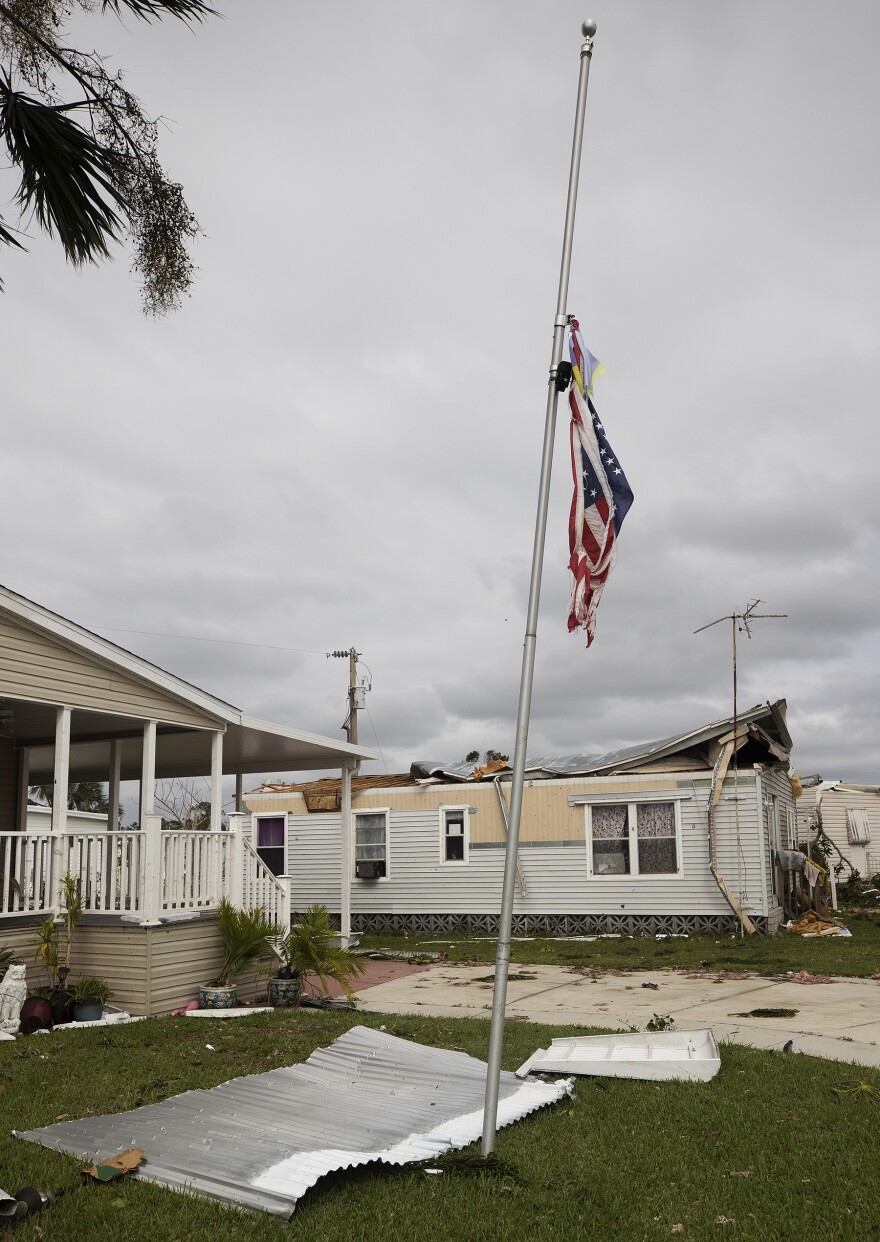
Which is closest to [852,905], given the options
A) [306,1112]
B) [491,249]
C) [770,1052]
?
[770,1052]

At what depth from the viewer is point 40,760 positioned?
16.0 meters

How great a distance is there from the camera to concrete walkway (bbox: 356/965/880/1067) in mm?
8500

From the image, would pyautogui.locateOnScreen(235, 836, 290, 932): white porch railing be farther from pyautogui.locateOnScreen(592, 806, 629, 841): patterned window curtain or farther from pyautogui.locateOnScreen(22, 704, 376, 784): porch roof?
pyautogui.locateOnScreen(592, 806, 629, 841): patterned window curtain

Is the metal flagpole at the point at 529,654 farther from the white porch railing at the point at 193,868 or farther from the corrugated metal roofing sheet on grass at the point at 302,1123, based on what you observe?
the white porch railing at the point at 193,868

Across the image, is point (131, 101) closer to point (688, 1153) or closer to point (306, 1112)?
point (306, 1112)

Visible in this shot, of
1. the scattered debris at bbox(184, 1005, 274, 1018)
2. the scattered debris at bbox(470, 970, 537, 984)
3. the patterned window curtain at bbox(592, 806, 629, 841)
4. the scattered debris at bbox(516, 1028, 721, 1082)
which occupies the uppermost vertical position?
the patterned window curtain at bbox(592, 806, 629, 841)

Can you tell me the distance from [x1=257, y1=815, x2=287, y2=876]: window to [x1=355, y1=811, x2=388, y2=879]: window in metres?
2.05

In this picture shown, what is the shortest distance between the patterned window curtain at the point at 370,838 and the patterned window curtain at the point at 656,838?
568 centimetres

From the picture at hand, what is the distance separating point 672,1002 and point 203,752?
840 centimetres

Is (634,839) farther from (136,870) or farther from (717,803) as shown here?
(136,870)

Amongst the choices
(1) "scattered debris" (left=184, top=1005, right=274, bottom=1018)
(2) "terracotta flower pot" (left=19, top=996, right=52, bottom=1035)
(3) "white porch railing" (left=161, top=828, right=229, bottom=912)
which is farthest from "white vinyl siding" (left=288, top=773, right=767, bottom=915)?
(2) "terracotta flower pot" (left=19, top=996, right=52, bottom=1035)

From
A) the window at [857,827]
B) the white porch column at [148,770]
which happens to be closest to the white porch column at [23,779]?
the white porch column at [148,770]

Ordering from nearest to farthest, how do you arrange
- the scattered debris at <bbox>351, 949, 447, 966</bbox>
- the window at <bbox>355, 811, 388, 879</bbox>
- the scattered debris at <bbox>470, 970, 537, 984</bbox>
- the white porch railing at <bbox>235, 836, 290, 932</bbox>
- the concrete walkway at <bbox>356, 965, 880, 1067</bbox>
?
the concrete walkway at <bbox>356, 965, 880, 1067</bbox>, the white porch railing at <bbox>235, 836, 290, 932</bbox>, the scattered debris at <bbox>470, 970, 537, 984</bbox>, the scattered debris at <bbox>351, 949, 447, 966</bbox>, the window at <bbox>355, 811, 388, 879</bbox>

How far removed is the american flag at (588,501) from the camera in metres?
5.80
